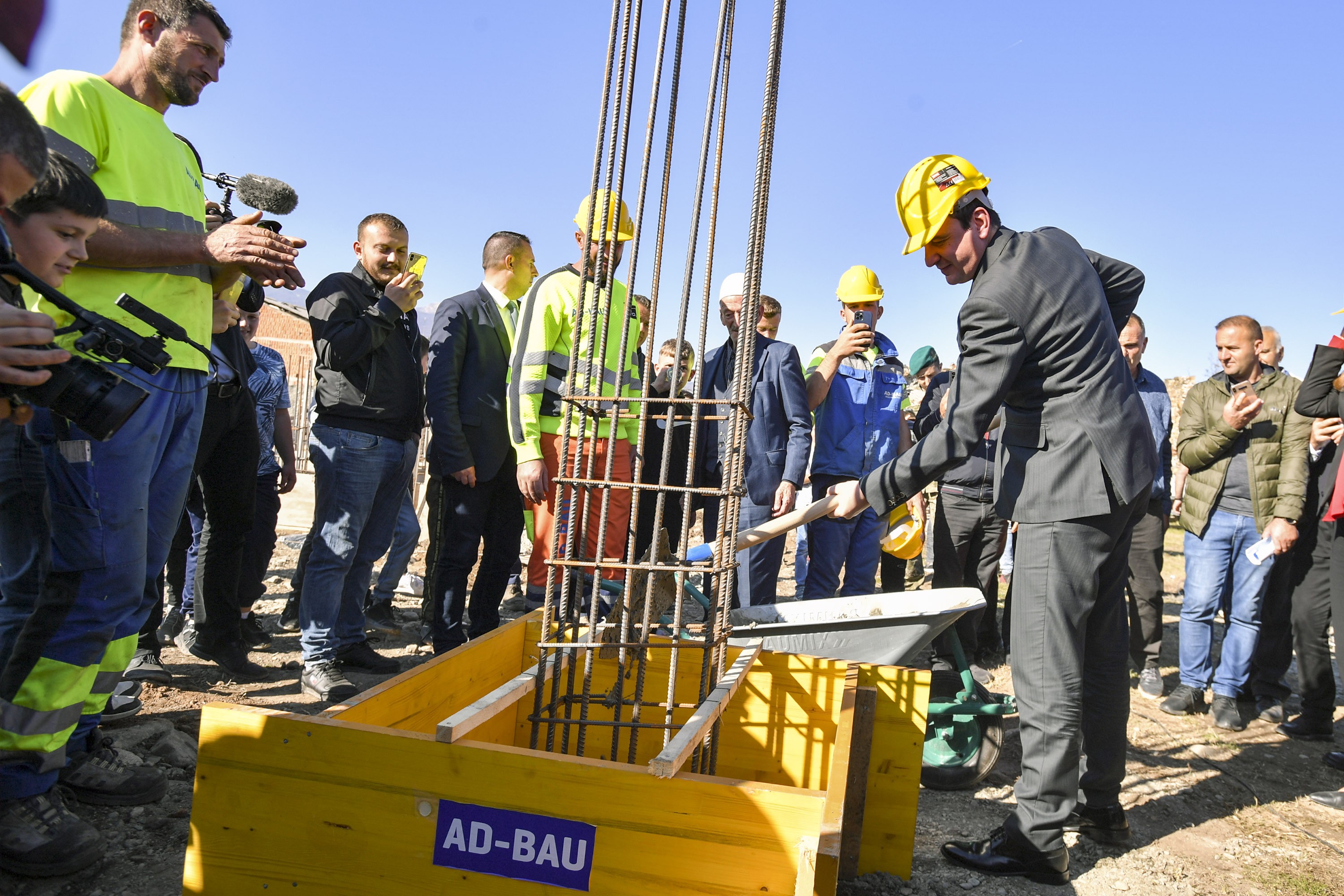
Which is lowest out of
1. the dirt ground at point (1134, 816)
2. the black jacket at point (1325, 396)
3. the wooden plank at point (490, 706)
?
the dirt ground at point (1134, 816)

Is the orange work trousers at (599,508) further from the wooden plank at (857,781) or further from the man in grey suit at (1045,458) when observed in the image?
the man in grey suit at (1045,458)

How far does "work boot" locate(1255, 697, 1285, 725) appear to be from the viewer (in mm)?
4621

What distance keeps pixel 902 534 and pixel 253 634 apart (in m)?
3.47

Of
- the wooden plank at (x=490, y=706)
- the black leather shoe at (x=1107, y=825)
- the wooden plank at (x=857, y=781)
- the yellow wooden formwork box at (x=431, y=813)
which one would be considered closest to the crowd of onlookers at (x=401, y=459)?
the wooden plank at (x=490, y=706)

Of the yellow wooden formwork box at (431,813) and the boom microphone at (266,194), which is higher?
the boom microphone at (266,194)

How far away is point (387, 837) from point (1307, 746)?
4664 mm

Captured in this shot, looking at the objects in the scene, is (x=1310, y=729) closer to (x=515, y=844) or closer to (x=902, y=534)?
(x=902, y=534)

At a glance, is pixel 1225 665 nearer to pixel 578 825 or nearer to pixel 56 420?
pixel 578 825

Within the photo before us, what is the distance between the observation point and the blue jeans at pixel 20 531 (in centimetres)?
193

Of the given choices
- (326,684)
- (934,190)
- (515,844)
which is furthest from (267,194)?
(515,844)

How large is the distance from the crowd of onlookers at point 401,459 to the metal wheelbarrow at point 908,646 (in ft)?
1.73

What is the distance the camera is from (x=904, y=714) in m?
2.50

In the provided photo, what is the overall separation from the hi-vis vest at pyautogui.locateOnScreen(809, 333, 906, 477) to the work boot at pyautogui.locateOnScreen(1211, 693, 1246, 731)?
7.10 ft

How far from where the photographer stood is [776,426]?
4539mm
